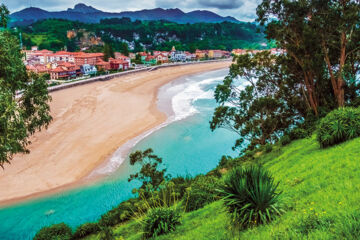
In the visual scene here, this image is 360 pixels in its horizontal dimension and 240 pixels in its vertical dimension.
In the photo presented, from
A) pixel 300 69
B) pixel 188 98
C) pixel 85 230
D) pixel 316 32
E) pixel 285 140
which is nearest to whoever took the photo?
pixel 85 230

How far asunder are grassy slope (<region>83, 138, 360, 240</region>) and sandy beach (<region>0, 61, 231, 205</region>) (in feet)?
38.6

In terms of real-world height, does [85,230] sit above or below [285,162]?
below

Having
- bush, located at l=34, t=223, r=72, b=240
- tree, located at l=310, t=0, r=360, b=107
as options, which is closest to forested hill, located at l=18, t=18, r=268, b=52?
tree, located at l=310, t=0, r=360, b=107

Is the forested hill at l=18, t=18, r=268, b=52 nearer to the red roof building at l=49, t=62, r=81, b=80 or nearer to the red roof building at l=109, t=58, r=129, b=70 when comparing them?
the red roof building at l=109, t=58, r=129, b=70

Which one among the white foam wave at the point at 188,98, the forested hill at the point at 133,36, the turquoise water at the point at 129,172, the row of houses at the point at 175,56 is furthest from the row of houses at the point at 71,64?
the turquoise water at the point at 129,172

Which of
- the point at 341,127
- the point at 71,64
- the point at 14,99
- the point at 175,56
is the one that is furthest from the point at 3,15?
the point at 175,56

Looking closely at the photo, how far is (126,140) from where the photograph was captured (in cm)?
2528

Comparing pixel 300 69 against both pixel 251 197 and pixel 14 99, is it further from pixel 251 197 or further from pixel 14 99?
pixel 14 99

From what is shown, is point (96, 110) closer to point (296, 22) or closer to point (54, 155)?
point (54, 155)

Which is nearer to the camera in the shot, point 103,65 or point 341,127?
point 341,127

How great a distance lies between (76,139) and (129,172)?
28.6 feet

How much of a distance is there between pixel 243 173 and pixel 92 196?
547 inches

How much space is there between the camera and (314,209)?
474 cm

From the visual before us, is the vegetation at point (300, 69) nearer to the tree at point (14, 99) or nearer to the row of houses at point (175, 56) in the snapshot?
the tree at point (14, 99)
